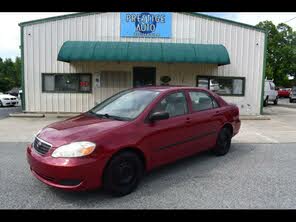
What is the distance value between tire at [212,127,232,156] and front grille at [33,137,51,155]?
3506 mm

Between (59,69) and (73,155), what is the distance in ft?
32.6

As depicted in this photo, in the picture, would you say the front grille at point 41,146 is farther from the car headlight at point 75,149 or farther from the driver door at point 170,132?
the driver door at point 170,132

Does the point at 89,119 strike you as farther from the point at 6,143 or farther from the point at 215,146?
the point at 6,143

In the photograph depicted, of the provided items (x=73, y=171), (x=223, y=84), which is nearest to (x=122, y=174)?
(x=73, y=171)

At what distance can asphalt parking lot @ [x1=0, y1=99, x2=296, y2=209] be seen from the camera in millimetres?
3412

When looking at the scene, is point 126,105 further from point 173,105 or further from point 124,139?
point 124,139

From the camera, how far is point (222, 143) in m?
5.65

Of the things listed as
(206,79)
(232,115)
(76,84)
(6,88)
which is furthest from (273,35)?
(6,88)

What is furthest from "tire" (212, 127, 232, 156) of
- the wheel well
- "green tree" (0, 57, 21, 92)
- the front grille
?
"green tree" (0, 57, 21, 92)

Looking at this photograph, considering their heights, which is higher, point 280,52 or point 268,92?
point 280,52

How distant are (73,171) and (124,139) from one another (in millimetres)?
798

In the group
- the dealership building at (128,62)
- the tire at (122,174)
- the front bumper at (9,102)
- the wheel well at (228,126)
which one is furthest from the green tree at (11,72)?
the tire at (122,174)

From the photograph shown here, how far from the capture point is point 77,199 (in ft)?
11.6

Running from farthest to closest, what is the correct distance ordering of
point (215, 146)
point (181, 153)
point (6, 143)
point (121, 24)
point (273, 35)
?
point (273, 35)
point (121, 24)
point (6, 143)
point (215, 146)
point (181, 153)
